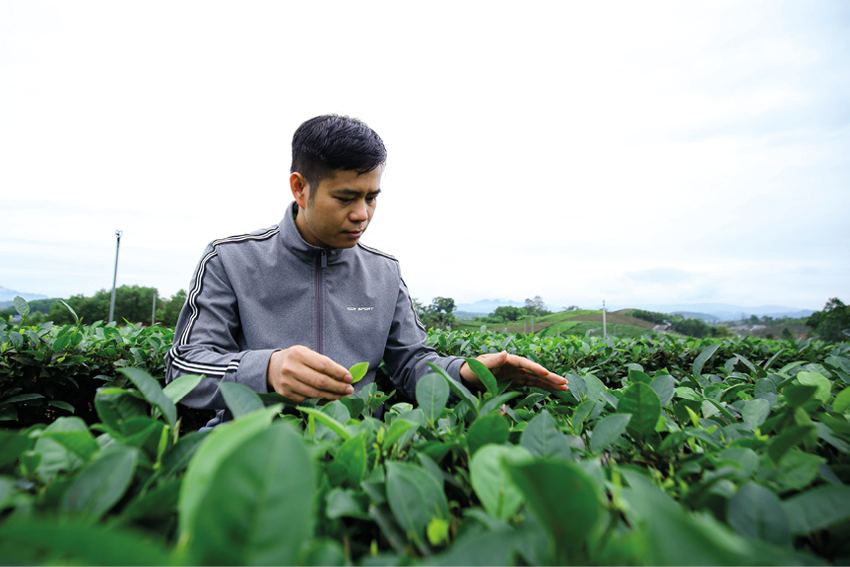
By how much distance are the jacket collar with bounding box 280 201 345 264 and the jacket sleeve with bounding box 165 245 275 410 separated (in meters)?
0.34

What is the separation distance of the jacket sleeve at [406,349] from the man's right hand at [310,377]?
32.8 inches

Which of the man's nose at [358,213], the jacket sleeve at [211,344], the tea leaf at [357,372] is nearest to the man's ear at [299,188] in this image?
the man's nose at [358,213]

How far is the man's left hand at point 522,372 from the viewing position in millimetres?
1341

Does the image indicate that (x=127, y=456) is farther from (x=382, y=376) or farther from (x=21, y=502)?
(x=382, y=376)

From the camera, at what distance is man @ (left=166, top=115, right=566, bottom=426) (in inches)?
80.1

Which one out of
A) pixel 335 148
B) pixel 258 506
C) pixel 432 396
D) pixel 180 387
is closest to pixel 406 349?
pixel 335 148

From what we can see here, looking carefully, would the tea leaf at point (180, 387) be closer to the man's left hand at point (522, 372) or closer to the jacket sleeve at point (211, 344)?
the jacket sleeve at point (211, 344)

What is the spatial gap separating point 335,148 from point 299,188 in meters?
0.36

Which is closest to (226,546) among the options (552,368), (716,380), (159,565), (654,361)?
(159,565)

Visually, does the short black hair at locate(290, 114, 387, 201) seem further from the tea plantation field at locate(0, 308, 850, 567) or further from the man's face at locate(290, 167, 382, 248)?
the tea plantation field at locate(0, 308, 850, 567)

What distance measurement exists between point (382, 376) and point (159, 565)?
2.32 meters

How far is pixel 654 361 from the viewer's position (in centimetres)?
360

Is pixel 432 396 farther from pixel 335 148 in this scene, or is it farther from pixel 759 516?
pixel 335 148

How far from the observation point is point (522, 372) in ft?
4.70
